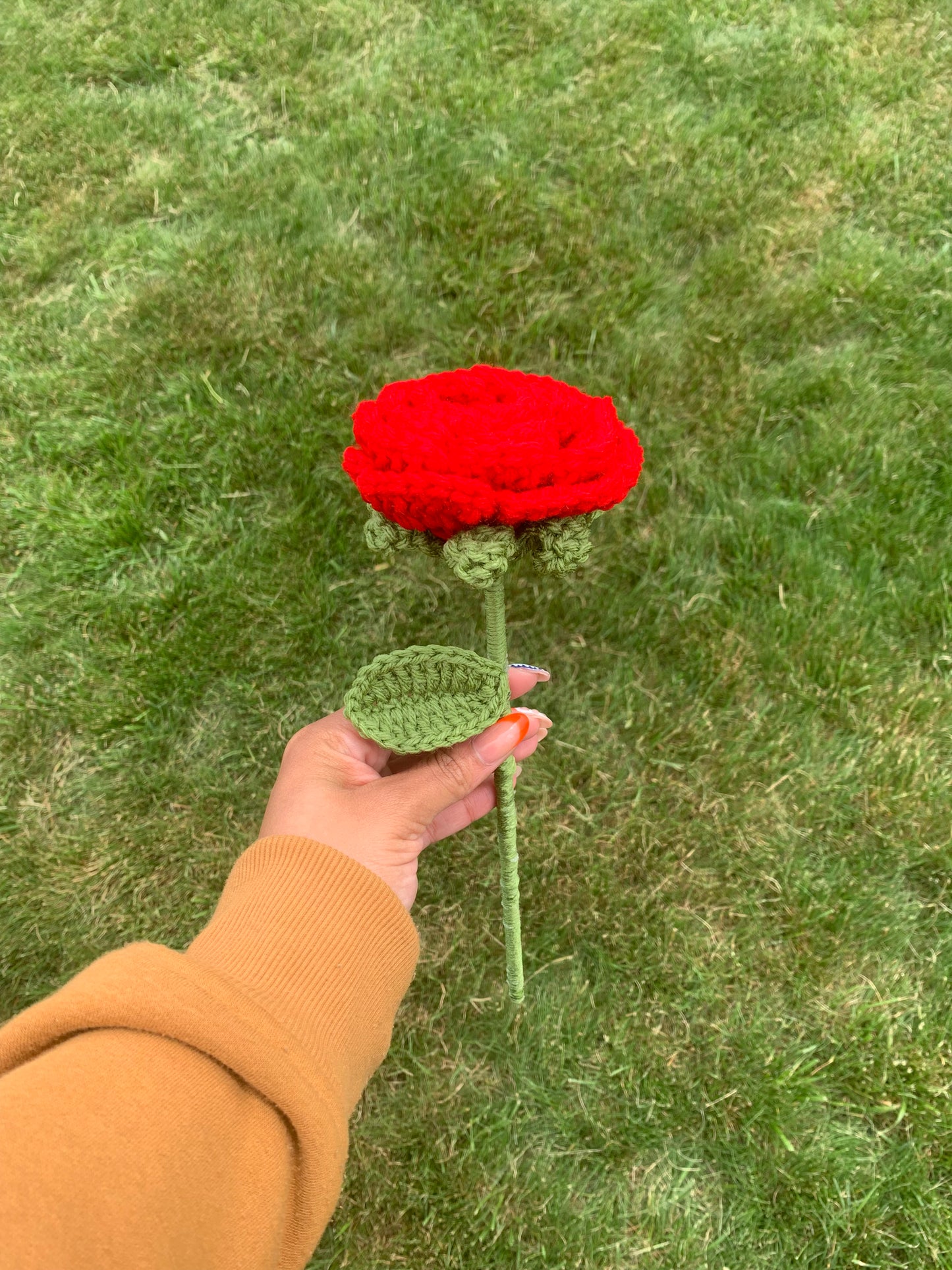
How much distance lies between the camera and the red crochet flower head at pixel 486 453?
3.60 ft

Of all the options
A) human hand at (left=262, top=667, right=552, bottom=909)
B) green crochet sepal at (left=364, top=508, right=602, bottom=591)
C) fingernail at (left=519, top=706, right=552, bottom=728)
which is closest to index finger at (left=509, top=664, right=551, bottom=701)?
fingernail at (left=519, top=706, right=552, bottom=728)

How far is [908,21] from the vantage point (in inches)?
111

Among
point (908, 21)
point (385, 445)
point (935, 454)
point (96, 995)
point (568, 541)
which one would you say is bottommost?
point (935, 454)

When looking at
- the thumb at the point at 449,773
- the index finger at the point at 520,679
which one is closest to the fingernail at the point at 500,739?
the thumb at the point at 449,773

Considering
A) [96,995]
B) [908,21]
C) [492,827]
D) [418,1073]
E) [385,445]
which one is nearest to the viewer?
[96,995]

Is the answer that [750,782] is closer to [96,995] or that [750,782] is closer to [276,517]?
[276,517]

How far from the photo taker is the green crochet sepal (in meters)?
1.17

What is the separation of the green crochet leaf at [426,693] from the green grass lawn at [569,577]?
2.63 ft

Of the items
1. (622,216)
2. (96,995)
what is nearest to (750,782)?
(96,995)

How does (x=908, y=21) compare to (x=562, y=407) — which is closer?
(x=562, y=407)

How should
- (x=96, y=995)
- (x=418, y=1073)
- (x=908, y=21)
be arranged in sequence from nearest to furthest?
(x=96, y=995) < (x=418, y=1073) < (x=908, y=21)

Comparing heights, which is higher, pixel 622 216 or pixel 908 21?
pixel 908 21

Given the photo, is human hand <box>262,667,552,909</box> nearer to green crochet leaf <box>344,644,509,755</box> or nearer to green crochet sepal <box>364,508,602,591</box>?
green crochet leaf <box>344,644,509,755</box>

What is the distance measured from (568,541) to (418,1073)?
52.7 inches
